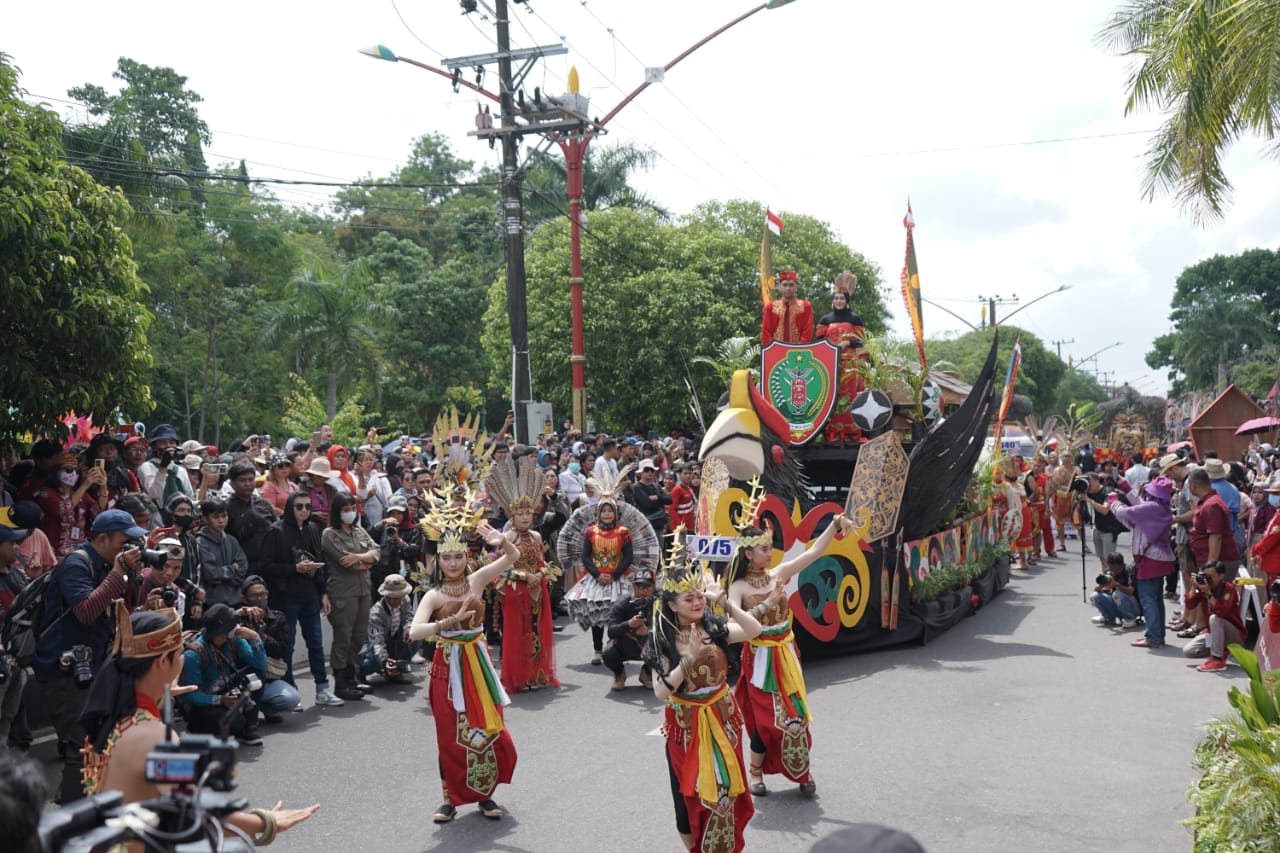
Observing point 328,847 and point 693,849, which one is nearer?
point 693,849

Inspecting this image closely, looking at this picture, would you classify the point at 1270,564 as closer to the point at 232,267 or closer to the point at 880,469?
the point at 880,469

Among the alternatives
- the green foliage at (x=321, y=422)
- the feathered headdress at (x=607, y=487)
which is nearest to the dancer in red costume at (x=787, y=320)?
the feathered headdress at (x=607, y=487)

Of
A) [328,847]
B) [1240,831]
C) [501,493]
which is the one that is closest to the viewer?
[1240,831]

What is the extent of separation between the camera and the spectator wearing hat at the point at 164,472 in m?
10.3

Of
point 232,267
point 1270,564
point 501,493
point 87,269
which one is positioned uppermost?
point 232,267

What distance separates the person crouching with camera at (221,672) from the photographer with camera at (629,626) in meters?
2.94

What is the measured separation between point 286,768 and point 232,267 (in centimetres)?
2458

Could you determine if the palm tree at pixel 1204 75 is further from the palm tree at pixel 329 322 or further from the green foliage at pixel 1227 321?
the green foliage at pixel 1227 321

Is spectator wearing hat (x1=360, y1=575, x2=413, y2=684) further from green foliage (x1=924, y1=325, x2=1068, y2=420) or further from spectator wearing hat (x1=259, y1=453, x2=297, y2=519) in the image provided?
green foliage (x1=924, y1=325, x2=1068, y2=420)

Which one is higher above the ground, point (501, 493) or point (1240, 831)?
point (501, 493)

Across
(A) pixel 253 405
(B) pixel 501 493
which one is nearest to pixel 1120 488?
(B) pixel 501 493

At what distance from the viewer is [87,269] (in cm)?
872

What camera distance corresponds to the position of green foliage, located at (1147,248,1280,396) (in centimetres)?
5099

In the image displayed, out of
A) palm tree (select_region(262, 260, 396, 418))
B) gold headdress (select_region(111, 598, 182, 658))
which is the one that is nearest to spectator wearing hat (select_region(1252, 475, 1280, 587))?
gold headdress (select_region(111, 598, 182, 658))
